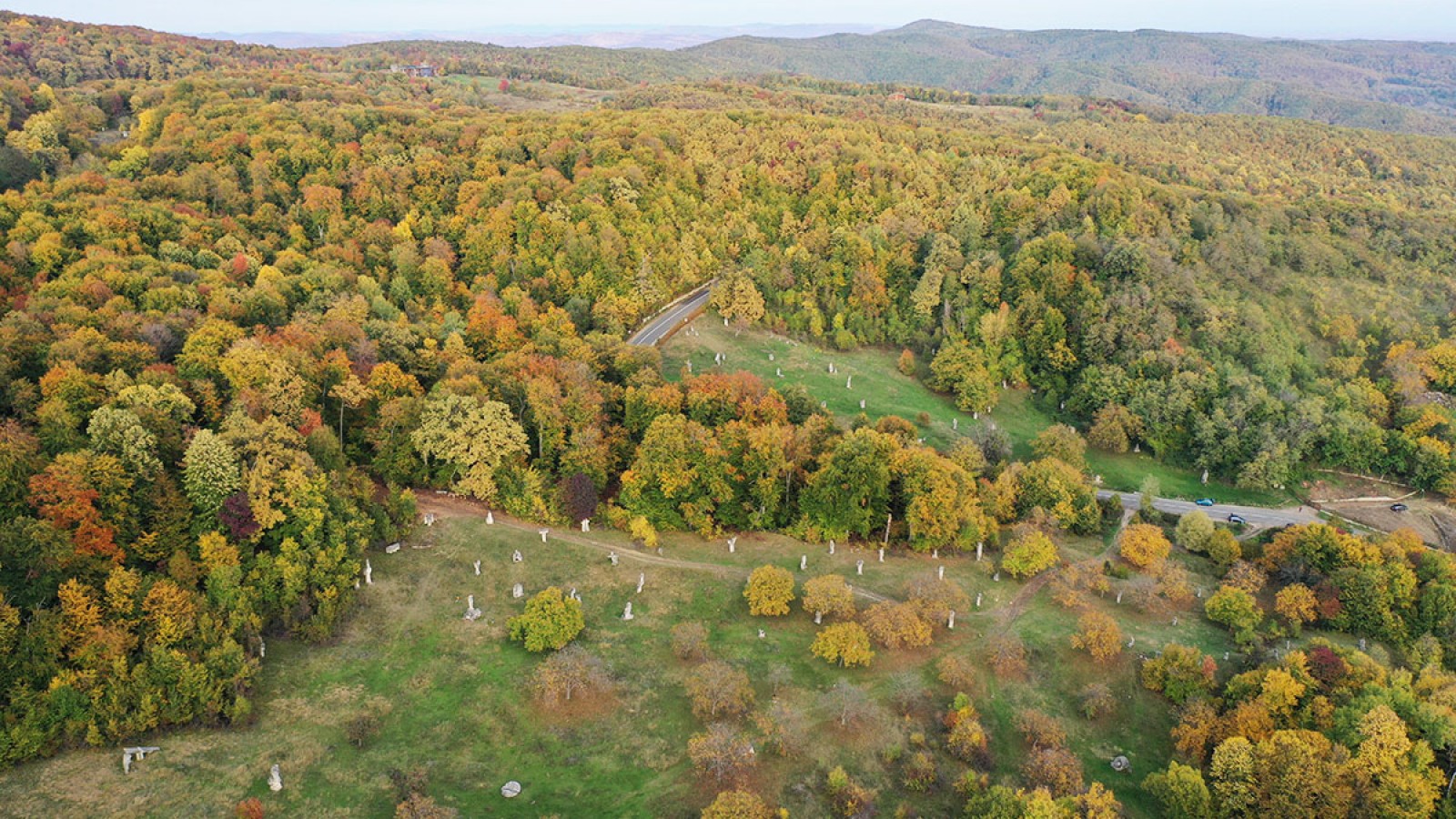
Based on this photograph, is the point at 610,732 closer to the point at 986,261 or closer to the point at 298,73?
the point at 986,261

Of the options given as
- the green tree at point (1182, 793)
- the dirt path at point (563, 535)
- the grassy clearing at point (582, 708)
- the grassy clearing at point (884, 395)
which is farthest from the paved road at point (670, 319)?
the green tree at point (1182, 793)

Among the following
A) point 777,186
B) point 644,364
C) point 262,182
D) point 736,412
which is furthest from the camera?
point 777,186

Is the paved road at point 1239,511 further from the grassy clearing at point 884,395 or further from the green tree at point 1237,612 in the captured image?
the green tree at point 1237,612

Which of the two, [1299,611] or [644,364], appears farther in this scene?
[644,364]

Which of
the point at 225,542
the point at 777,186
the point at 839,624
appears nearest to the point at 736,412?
the point at 839,624

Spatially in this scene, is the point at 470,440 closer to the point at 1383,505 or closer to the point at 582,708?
the point at 582,708

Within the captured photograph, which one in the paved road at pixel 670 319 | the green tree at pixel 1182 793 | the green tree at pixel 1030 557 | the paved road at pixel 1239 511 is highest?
the paved road at pixel 670 319

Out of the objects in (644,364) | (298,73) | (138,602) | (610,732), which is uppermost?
(298,73)

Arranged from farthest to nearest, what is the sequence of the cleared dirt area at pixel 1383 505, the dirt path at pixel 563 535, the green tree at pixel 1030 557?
the cleared dirt area at pixel 1383 505 → the green tree at pixel 1030 557 → the dirt path at pixel 563 535
